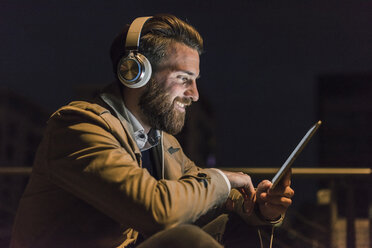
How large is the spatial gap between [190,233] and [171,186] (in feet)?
0.46

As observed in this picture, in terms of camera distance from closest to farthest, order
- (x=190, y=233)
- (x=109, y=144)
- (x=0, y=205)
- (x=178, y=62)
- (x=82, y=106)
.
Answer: (x=190, y=233) < (x=109, y=144) < (x=82, y=106) < (x=178, y=62) < (x=0, y=205)

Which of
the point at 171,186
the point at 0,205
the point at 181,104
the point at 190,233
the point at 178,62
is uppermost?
the point at 178,62

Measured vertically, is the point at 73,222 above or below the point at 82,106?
below

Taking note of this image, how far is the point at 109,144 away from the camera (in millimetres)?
1269

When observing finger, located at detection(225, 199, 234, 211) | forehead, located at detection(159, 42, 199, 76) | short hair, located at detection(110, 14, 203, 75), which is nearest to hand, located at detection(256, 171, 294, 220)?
finger, located at detection(225, 199, 234, 211)

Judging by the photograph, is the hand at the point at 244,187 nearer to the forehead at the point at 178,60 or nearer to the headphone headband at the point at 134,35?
the forehead at the point at 178,60

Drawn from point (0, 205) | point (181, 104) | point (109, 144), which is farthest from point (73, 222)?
point (0, 205)

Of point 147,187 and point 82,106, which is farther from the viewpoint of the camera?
point 82,106

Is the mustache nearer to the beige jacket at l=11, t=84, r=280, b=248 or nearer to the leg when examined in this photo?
the beige jacket at l=11, t=84, r=280, b=248

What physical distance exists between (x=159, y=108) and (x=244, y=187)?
0.46 metres

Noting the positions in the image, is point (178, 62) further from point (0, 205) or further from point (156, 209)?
point (0, 205)

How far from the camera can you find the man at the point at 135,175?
3.76 ft

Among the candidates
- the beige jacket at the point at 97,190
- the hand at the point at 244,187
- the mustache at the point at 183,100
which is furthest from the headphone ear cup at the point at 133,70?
the hand at the point at 244,187

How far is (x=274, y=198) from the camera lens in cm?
156
